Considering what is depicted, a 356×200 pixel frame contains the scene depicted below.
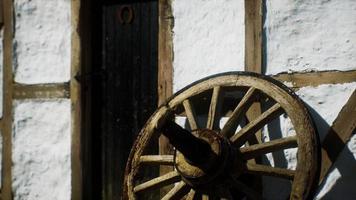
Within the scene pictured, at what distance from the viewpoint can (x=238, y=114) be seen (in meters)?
3.86

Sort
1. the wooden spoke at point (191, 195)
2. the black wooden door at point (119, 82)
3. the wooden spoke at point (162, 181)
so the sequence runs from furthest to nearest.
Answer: the black wooden door at point (119, 82), the wooden spoke at point (162, 181), the wooden spoke at point (191, 195)

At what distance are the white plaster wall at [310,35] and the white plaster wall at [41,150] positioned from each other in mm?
1847

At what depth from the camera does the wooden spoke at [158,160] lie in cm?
395

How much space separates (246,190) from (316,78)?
94 centimetres

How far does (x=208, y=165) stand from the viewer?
366cm

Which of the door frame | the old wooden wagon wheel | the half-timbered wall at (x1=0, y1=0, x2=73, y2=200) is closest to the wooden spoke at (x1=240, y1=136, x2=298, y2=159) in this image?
the old wooden wagon wheel

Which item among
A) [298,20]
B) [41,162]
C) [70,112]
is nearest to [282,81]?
[298,20]

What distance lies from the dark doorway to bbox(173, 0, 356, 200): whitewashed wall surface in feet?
1.35

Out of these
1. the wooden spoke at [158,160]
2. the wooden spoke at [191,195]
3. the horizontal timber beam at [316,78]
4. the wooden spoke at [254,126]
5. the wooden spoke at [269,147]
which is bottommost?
the wooden spoke at [191,195]

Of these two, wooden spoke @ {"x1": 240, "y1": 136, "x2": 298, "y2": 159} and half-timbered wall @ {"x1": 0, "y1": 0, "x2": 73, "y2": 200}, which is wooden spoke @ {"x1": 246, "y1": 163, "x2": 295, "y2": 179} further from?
half-timbered wall @ {"x1": 0, "y1": 0, "x2": 73, "y2": 200}

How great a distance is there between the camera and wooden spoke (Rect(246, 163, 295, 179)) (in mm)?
3496

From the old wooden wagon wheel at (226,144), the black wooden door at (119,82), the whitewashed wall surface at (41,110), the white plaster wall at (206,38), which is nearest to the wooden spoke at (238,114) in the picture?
the old wooden wagon wheel at (226,144)

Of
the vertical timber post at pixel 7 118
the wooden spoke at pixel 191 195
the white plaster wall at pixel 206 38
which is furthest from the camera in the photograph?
the vertical timber post at pixel 7 118

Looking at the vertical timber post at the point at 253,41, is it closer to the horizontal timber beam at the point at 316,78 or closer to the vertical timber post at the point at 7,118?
the horizontal timber beam at the point at 316,78
